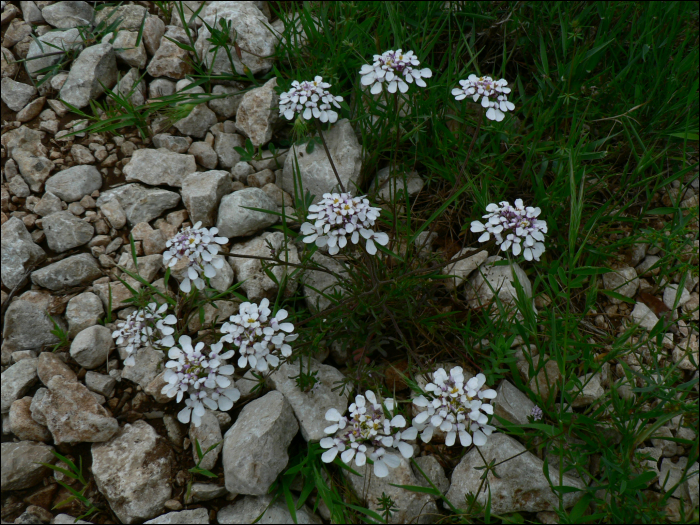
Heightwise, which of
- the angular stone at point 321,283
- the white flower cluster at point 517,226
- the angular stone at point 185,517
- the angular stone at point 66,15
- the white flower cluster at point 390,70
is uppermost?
the angular stone at point 66,15

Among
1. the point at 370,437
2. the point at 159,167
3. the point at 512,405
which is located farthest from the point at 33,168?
the point at 512,405

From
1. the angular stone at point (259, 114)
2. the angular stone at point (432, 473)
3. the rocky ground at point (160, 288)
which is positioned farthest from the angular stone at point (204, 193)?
the angular stone at point (432, 473)

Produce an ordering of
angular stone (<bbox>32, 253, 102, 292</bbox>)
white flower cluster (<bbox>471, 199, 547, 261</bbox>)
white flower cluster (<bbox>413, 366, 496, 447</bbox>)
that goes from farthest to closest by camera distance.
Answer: angular stone (<bbox>32, 253, 102, 292</bbox>) → white flower cluster (<bbox>471, 199, 547, 261</bbox>) → white flower cluster (<bbox>413, 366, 496, 447</bbox>)

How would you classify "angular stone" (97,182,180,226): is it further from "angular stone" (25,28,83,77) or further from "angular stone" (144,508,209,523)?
"angular stone" (144,508,209,523)

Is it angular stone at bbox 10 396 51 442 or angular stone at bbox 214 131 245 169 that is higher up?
angular stone at bbox 214 131 245 169

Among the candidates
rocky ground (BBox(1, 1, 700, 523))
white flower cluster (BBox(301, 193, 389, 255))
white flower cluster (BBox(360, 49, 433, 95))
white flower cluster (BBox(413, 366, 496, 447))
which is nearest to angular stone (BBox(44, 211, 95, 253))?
rocky ground (BBox(1, 1, 700, 523))

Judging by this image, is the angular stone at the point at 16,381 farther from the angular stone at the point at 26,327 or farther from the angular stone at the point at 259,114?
the angular stone at the point at 259,114
